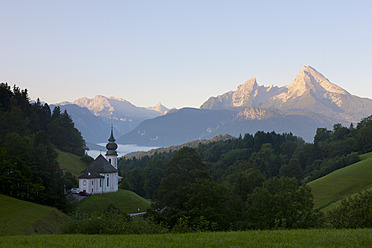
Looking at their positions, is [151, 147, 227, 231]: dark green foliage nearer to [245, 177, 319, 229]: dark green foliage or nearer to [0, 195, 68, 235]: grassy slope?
[245, 177, 319, 229]: dark green foliage

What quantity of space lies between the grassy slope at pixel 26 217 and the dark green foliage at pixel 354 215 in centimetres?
3731

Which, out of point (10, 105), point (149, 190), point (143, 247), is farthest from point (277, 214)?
point (10, 105)

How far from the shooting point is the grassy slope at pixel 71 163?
127 metres

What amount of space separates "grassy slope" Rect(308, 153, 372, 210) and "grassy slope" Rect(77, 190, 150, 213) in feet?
145

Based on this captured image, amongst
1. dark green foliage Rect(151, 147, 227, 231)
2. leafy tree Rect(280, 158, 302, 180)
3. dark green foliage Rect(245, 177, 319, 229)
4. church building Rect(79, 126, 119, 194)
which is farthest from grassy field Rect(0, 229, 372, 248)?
leafy tree Rect(280, 158, 302, 180)

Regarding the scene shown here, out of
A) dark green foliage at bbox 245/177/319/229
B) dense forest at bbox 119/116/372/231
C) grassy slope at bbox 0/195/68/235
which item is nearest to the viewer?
dense forest at bbox 119/116/372/231

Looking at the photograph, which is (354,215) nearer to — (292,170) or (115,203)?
(115,203)

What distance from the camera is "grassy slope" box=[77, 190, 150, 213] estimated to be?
8944 centimetres

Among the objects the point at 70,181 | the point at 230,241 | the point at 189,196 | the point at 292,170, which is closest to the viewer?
the point at 230,241

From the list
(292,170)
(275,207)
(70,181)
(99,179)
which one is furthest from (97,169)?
(275,207)

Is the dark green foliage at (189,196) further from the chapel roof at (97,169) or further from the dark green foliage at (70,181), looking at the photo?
the dark green foliage at (70,181)

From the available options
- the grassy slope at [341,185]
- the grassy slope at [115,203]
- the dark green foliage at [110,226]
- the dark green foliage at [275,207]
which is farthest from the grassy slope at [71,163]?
the dark green foliage at [110,226]

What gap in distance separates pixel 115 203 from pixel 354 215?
7433 cm

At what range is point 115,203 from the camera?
9562 cm
